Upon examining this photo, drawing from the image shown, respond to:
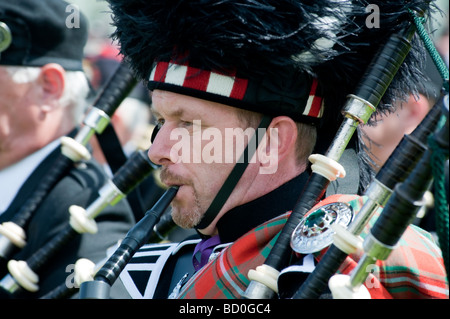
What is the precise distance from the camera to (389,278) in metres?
1.82

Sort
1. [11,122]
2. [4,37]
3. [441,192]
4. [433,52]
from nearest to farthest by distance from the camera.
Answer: [441,192] < [433,52] < [4,37] < [11,122]

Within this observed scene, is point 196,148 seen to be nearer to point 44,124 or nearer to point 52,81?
point 44,124

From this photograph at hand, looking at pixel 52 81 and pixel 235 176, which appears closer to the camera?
pixel 235 176

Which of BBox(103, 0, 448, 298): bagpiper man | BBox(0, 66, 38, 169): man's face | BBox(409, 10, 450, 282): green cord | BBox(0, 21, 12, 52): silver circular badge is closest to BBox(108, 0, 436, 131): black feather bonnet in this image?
BBox(103, 0, 448, 298): bagpiper man

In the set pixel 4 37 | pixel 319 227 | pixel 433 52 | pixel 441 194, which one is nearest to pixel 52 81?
pixel 4 37

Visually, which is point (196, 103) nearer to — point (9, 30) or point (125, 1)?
point (125, 1)

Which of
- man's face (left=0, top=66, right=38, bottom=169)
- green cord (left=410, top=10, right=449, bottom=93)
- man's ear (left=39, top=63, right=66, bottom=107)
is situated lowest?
man's face (left=0, top=66, right=38, bottom=169)

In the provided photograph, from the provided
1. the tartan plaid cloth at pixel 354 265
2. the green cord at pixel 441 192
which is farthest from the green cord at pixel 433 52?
the tartan plaid cloth at pixel 354 265

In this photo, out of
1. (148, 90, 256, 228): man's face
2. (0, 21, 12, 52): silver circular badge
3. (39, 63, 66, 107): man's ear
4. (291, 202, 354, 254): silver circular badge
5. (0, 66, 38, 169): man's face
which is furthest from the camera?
(39, 63, 66, 107): man's ear

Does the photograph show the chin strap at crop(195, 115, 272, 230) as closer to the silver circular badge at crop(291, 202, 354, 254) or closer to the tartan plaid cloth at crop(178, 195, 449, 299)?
the tartan plaid cloth at crop(178, 195, 449, 299)

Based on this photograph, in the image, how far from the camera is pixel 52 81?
4.10 metres

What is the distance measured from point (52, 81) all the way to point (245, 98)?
6.95 ft

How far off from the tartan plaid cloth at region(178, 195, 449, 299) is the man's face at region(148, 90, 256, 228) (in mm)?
215

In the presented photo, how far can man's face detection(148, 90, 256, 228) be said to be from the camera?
91.5 inches
